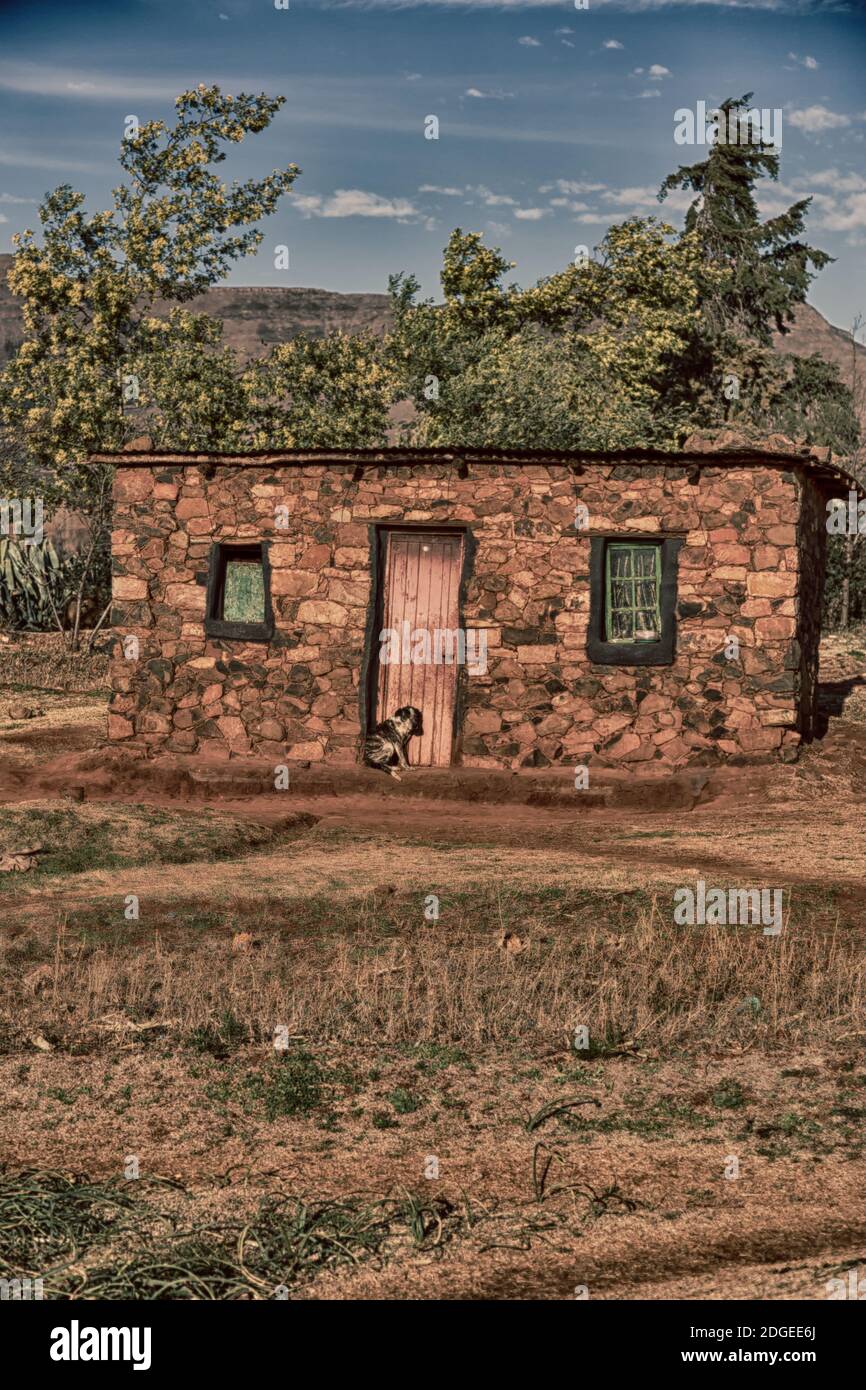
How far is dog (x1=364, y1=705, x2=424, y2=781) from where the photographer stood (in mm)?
15906

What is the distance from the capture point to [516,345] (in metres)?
27.3

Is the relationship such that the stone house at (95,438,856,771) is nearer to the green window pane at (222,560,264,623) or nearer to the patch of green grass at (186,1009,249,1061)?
the green window pane at (222,560,264,623)

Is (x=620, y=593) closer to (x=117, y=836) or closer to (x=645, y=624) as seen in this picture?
(x=645, y=624)

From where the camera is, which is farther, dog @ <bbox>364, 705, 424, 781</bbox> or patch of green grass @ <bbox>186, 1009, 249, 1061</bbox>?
dog @ <bbox>364, 705, 424, 781</bbox>

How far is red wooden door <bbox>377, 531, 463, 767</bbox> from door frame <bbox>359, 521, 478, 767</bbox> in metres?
0.05

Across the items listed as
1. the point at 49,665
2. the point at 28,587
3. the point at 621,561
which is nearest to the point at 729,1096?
the point at 621,561

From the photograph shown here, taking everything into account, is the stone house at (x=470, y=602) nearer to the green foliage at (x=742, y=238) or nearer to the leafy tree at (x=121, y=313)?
the leafy tree at (x=121, y=313)

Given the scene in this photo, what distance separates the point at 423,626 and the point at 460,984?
7.79m

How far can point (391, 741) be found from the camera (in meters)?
16.0

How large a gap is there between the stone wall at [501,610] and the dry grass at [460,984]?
551 cm

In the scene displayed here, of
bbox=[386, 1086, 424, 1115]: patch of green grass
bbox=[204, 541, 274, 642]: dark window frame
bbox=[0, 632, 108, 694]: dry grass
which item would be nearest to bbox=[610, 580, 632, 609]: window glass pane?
bbox=[204, 541, 274, 642]: dark window frame
